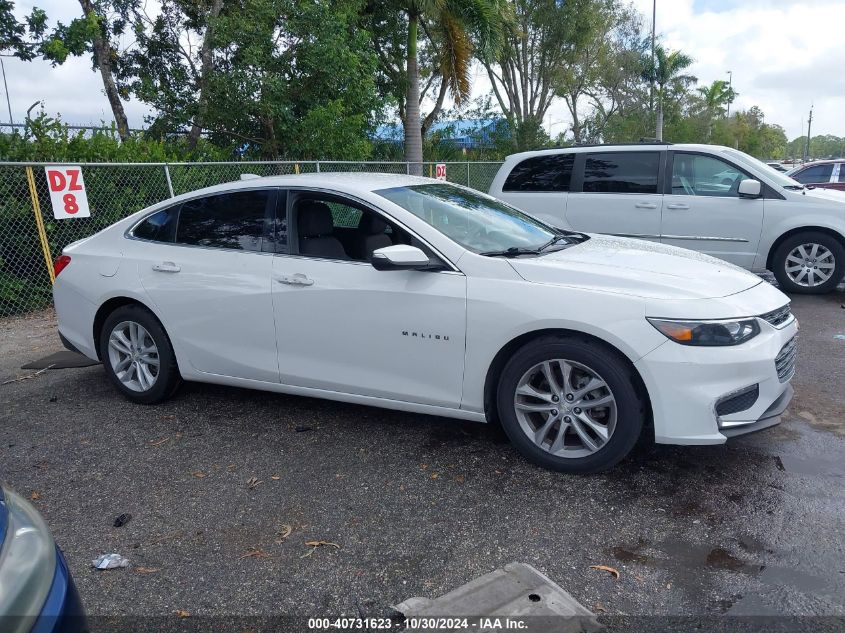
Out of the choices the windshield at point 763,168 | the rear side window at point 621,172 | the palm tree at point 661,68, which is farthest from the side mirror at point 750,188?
the palm tree at point 661,68

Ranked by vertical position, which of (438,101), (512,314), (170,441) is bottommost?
(170,441)

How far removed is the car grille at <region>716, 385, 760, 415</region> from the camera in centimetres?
336

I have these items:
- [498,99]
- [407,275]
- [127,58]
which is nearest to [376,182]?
[407,275]

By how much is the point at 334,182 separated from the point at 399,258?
0.98 meters

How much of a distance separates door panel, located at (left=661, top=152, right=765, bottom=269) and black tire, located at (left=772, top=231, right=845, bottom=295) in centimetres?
31

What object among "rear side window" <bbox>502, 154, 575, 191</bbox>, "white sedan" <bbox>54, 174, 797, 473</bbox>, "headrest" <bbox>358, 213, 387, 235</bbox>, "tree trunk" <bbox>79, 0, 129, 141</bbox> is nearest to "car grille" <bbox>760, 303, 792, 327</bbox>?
"white sedan" <bbox>54, 174, 797, 473</bbox>

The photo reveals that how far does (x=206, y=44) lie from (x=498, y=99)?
63.7 feet

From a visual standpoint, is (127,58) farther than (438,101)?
No

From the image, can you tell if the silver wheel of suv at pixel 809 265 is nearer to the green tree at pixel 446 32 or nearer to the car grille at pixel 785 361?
the car grille at pixel 785 361

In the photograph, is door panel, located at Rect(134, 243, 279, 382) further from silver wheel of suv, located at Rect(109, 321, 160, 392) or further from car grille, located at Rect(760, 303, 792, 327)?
car grille, located at Rect(760, 303, 792, 327)

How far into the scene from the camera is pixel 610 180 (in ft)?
28.9

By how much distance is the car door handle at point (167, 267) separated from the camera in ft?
15.2

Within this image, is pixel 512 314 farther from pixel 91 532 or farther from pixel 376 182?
pixel 91 532

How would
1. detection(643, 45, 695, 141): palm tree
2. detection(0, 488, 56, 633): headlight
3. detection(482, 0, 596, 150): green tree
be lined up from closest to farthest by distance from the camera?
1. detection(0, 488, 56, 633): headlight
2. detection(482, 0, 596, 150): green tree
3. detection(643, 45, 695, 141): palm tree
